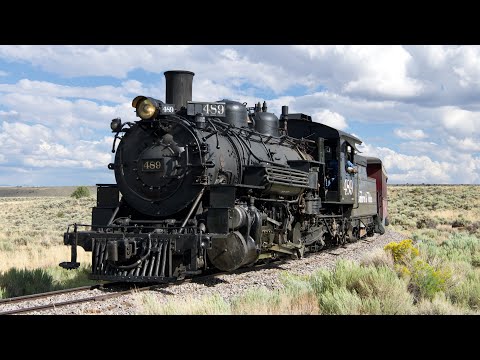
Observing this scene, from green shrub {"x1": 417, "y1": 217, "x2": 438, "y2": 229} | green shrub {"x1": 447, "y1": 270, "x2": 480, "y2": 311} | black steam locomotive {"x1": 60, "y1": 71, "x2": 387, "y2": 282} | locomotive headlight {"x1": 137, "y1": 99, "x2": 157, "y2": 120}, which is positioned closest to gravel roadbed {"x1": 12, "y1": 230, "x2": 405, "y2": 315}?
black steam locomotive {"x1": 60, "y1": 71, "x2": 387, "y2": 282}

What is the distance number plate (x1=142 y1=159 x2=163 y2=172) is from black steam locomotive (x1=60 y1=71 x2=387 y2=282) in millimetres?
22

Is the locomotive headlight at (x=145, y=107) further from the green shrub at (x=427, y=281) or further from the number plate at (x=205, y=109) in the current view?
the green shrub at (x=427, y=281)

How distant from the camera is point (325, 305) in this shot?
24.2 feet

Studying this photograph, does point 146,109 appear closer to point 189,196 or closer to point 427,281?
point 189,196

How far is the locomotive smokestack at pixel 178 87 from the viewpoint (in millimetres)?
11881

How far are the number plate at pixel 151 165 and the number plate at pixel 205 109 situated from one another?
4.46ft

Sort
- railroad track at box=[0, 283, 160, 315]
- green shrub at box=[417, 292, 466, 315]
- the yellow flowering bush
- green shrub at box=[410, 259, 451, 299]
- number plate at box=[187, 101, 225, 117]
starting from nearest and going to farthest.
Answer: green shrub at box=[417, 292, 466, 315] < railroad track at box=[0, 283, 160, 315] < green shrub at box=[410, 259, 451, 299] < number plate at box=[187, 101, 225, 117] < the yellow flowering bush

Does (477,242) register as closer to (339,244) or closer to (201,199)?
(339,244)

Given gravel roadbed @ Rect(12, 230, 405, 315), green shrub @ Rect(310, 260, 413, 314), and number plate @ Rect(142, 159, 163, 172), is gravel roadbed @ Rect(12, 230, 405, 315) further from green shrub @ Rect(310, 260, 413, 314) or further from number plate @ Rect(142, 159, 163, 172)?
number plate @ Rect(142, 159, 163, 172)

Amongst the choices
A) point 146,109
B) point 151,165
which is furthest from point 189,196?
point 146,109

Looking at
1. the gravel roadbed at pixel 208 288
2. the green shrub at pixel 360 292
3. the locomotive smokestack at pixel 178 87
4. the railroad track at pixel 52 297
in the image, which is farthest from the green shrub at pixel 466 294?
the locomotive smokestack at pixel 178 87

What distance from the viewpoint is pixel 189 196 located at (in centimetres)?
1048

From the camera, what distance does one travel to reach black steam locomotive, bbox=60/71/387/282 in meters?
9.84

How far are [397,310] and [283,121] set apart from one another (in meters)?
10.4
